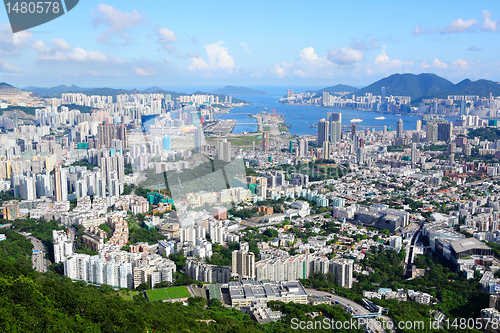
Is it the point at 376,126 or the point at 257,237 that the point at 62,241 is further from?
the point at 376,126

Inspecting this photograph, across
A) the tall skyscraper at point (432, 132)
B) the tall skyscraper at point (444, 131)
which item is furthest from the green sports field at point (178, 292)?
the tall skyscraper at point (444, 131)

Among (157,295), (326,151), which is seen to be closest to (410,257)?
(157,295)

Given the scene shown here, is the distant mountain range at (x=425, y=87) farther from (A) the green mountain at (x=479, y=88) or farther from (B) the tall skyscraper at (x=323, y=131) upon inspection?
(B) the tall skyscraper at (x=323, y=131)

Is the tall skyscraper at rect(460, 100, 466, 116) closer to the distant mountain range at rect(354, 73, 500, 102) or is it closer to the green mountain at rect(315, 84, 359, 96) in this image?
the distant mountain range at rect(354, 73, 500, 102)

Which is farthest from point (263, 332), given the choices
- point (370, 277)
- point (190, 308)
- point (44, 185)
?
point (44, 185)

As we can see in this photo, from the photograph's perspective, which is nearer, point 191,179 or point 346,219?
point 191,179

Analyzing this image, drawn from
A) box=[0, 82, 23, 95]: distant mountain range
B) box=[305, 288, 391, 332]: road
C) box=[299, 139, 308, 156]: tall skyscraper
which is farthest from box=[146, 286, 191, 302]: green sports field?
box=[0, 82, 23, 95]: distant mountain range
